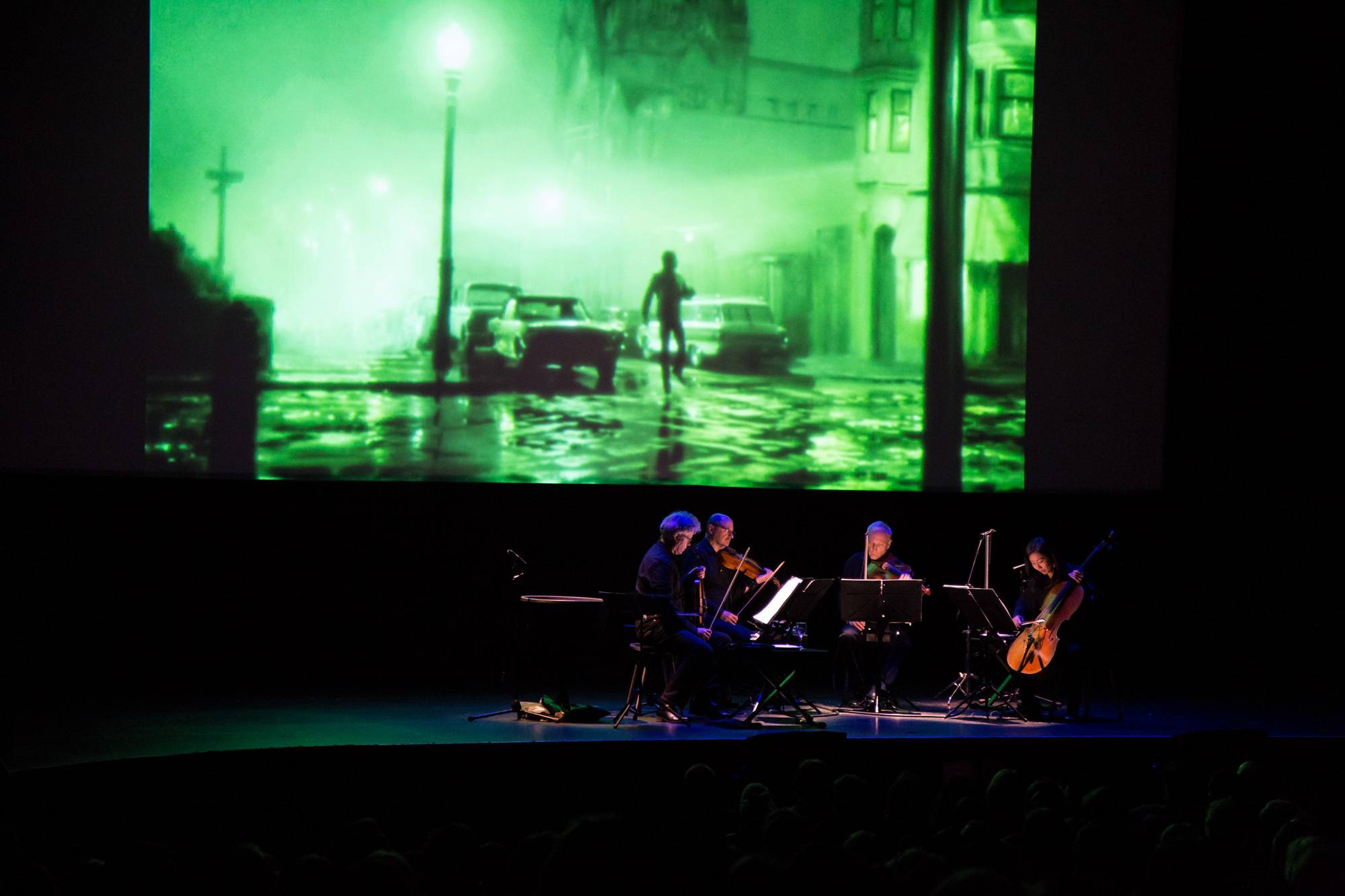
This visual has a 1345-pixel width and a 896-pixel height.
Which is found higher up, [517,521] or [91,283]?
[91,283]

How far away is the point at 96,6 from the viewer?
316 inches

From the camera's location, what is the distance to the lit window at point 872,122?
29.3 ft

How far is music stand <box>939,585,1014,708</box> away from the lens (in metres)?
7.61

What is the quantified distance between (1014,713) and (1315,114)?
16.5ft

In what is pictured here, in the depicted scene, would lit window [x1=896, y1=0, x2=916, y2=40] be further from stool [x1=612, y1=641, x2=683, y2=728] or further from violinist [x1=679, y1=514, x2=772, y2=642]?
stool [x1=612, y1=641, x2=683, y2=728]

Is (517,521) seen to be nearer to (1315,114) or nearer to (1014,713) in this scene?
(1014,713)

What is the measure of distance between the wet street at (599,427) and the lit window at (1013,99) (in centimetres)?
177

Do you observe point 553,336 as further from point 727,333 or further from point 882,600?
point 882,600

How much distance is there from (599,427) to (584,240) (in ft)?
3.93

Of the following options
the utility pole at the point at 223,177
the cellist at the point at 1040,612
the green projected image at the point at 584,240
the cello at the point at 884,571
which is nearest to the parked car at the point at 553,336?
the green projected image at the point at 584,240

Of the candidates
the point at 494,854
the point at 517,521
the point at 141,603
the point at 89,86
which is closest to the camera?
the point at 494,854

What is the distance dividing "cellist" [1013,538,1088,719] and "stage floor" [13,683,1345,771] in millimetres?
165

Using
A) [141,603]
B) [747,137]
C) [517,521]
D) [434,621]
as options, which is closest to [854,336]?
[747,137]

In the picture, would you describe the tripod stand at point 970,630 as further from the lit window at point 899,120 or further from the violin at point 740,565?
the lit window at point 899,120
